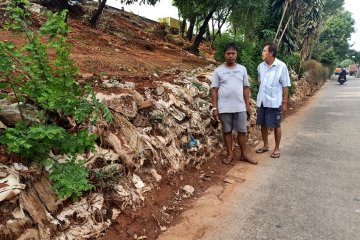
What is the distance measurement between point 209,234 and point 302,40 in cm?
2443

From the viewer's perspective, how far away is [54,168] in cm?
298

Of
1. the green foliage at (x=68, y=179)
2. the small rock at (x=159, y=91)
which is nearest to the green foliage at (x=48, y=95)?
the green foliage at (x=68, y=179)

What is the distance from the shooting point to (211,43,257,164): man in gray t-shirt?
5.00 meters

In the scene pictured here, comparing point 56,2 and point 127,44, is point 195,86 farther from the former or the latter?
point 56,2

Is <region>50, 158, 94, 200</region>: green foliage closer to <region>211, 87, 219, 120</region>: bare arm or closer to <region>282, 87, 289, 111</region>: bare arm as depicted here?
<region>211, 87, 219, 120</region>: bare arm

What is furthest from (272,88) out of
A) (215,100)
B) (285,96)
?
(215,100)

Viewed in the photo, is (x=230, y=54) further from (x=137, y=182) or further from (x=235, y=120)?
(x=137, y=182)

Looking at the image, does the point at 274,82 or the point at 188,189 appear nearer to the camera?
the point at 188,189

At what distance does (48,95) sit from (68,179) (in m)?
0.73

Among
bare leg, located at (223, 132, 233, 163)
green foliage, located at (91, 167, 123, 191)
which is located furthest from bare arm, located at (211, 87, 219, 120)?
green foliage, located at (91, 167, 123, 191)

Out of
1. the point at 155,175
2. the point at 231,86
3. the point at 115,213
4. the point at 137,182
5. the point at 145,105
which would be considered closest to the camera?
the point at 115,213

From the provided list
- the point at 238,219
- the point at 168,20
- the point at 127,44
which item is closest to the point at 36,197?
the point at 238,219

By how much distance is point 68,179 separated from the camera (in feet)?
9.52

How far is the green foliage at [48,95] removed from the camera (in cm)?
282
